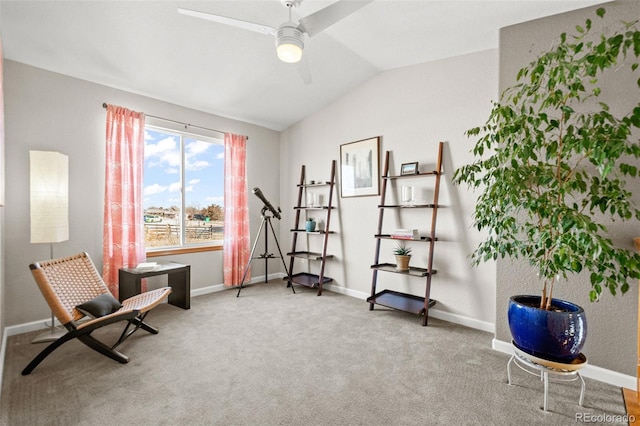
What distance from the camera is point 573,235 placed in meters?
1.68

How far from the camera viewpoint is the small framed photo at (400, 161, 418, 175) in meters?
3.49

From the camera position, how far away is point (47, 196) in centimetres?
265

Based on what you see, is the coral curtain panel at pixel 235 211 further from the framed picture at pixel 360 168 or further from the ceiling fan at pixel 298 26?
the ceiling fan at pixel 298 26

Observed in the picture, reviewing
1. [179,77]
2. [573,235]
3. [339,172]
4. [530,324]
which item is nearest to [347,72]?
[339,172]

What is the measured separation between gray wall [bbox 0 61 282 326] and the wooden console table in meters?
0.41

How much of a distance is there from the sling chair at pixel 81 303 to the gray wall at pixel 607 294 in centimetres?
326

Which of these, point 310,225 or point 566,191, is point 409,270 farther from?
point 566,191

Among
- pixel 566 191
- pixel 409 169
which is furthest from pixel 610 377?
pixel 409 169

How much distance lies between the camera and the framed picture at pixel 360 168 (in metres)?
4.00

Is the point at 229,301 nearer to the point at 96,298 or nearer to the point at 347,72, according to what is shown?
the point at 96,298

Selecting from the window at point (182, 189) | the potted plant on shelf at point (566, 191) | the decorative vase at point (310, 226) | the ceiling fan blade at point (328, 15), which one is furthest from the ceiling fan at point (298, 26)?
the decorative vase at point (310, 226)

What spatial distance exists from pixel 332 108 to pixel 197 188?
234cm

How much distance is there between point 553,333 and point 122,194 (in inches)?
165

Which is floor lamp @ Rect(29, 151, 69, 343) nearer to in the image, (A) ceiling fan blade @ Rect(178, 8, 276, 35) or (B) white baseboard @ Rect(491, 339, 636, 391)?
(A) ceiling fan blade @ Rect(178, 8, 276, 35)
